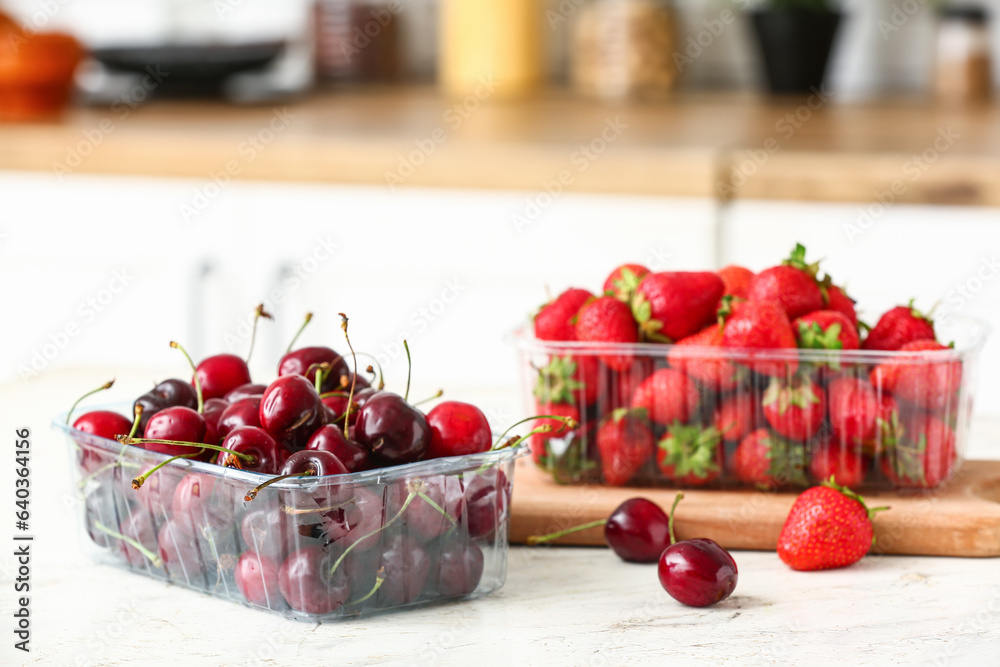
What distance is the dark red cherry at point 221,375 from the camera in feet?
2.79

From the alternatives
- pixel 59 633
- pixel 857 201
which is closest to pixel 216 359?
pixel 59 633

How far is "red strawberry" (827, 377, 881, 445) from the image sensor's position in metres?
0.86

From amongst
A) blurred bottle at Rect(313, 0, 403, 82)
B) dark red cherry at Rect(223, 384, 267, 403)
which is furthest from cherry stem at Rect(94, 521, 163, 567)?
blurred bottle at Rect(313, 0, 403, 82)

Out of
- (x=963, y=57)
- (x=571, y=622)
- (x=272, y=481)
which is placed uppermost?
(x=963, y=57)

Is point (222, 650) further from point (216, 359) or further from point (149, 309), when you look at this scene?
point (149, 309)

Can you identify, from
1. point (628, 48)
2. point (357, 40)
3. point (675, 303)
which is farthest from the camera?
point (357, 40)

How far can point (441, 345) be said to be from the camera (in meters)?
2.02

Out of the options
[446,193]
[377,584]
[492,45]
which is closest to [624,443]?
[377,584]

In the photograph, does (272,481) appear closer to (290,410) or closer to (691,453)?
(290,410)

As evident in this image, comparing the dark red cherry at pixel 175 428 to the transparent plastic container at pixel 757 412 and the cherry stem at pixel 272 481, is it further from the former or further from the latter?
the transparent plastic container at pixel 757 412

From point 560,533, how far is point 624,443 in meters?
0.09

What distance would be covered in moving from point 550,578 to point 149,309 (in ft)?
4.77

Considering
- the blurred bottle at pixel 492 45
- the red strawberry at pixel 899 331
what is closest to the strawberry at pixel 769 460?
the red strawberry at pixel 899 331

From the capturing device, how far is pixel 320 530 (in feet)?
2.26
